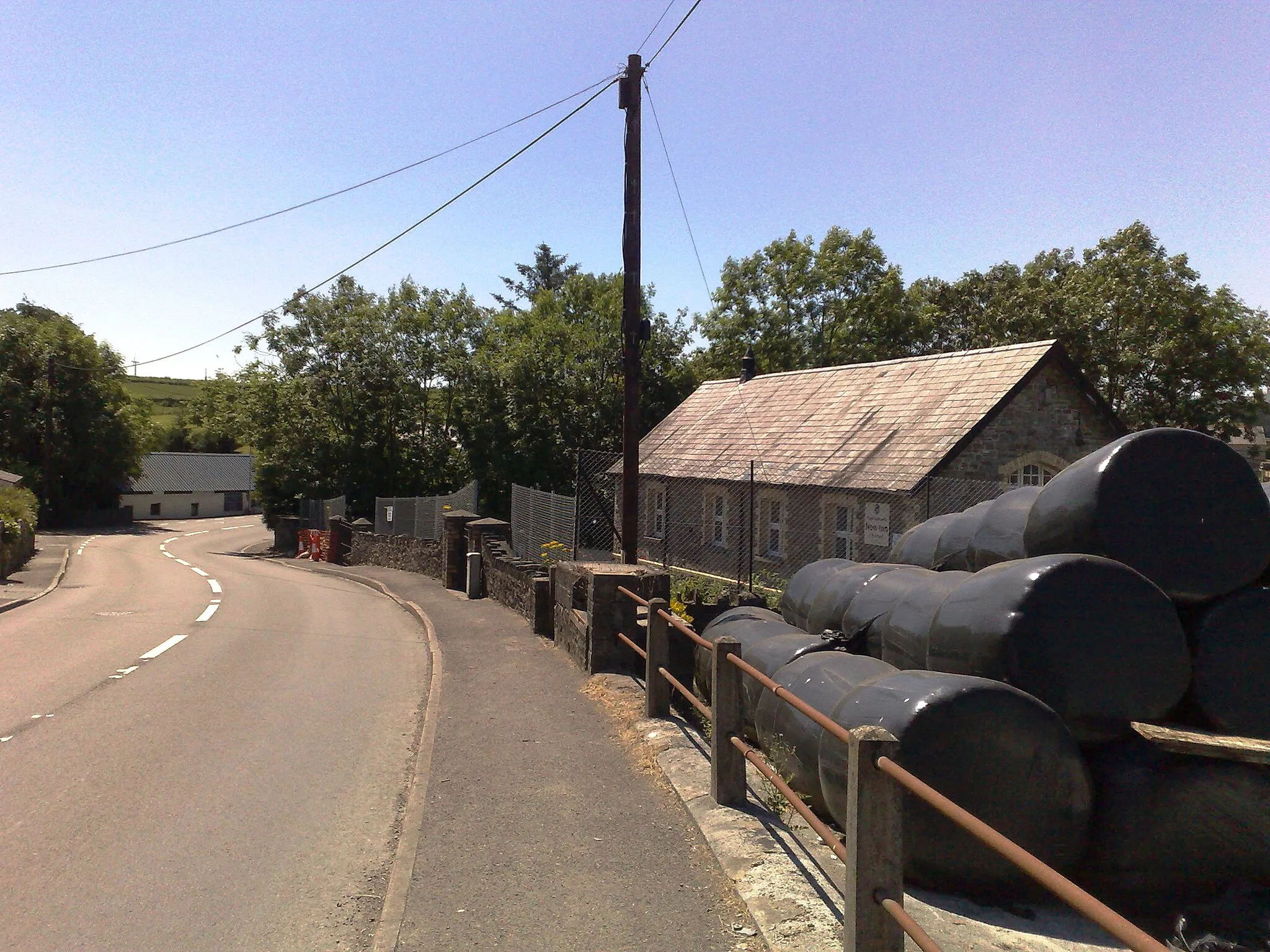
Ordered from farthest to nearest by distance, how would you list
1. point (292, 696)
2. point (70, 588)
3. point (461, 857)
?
point (70, 588) → point (292, 696) → point (461, 857)

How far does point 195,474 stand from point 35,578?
2426 inches

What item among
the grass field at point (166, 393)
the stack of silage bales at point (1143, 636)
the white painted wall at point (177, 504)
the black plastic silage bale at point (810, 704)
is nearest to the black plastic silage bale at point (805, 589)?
the black plastic silage bale at point (810, 704)

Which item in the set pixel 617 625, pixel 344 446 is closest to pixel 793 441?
pixel 617 625

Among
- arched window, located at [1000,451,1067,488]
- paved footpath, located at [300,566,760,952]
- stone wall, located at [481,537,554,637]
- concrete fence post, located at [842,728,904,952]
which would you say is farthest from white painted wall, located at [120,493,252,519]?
concrete fence post, located at [842,728,904,952]

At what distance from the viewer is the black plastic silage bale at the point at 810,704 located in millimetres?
5441

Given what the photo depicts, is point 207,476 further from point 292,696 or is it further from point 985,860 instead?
point 985,860

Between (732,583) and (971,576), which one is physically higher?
(971,576)

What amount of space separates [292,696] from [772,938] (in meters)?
6.90

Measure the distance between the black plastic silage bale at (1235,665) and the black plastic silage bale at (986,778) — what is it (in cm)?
93

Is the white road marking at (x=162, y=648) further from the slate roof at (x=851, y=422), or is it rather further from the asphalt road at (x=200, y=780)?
the slate roof at (x=851, y=422)

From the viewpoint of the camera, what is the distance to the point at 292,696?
944cm

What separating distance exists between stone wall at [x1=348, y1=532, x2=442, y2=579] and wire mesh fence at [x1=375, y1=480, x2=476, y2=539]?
0.30 meters

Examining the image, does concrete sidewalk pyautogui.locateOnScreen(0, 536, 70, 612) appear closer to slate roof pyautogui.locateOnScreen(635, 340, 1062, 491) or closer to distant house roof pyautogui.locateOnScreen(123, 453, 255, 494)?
slate roof pyautogui.locateOnScreen(635, 340, 1062, 491)

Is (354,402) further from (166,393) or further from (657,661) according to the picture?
(166,393)
